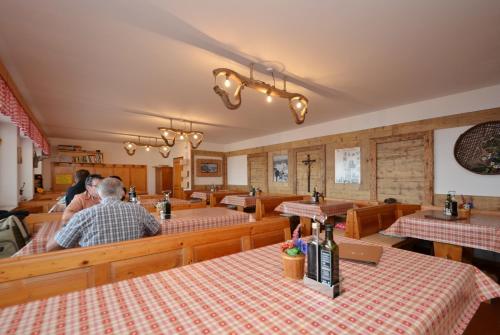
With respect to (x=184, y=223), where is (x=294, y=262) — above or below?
above

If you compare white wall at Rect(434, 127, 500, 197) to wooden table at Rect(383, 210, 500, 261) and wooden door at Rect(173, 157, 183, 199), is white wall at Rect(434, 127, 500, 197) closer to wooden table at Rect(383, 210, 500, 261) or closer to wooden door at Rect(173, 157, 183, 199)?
wooden table at Rect(383, 210, 500, 261)

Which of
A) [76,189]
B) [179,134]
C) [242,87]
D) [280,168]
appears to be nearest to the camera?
[242,87]

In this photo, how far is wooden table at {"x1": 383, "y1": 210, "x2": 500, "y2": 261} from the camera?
2410 mm

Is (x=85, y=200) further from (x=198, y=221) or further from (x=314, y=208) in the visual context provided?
(x=314, y=208)

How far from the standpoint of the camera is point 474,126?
12.4 ft

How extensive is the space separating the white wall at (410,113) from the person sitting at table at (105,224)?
13.4ft

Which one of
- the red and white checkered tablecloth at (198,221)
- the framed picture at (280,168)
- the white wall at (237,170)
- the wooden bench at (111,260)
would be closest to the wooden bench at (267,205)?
the red and white checkered tablecloth at (198,221)

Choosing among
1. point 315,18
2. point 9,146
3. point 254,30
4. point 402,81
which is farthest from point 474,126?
point 9,146

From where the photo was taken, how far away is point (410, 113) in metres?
4.52

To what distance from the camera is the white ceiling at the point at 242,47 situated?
195cm

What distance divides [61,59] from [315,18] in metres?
2.80

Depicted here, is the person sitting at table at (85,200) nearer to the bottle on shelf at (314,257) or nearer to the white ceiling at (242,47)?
the white ceiling at (242,47)

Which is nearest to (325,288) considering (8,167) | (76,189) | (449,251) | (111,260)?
(111,260)

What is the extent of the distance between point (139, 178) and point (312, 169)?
6697 mm
